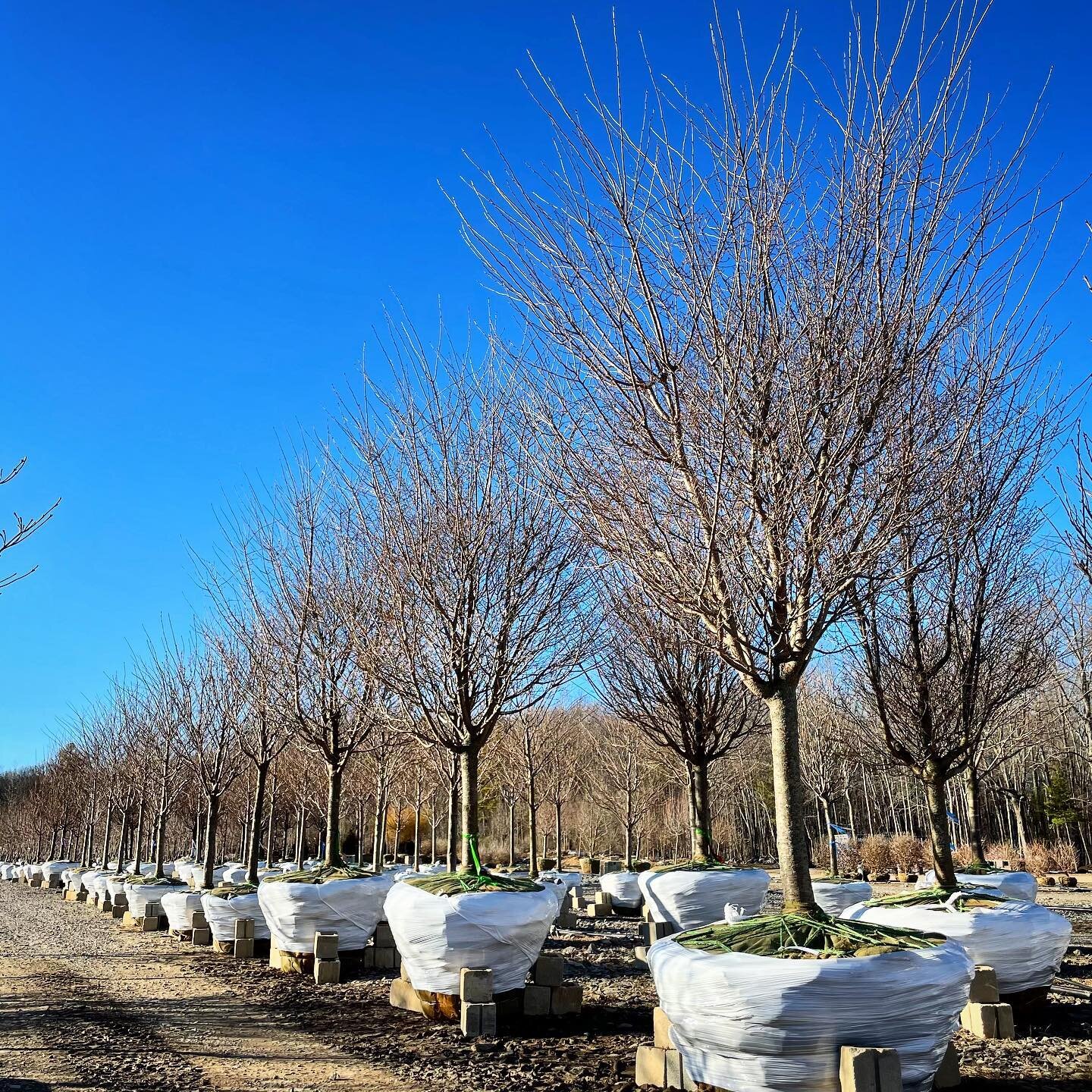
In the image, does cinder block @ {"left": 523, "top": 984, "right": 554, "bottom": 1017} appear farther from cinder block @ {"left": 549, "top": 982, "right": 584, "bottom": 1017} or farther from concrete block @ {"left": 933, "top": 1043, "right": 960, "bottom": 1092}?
concrete block @ {"left": 933, "top": 1043, "right": 960, "bottom": 1092}

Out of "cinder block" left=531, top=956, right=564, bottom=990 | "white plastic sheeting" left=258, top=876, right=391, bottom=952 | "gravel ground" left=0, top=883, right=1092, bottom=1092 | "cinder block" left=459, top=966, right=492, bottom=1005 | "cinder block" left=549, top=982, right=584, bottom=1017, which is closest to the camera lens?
"gravel ground" left=0, top=883, right=1092, bottom=1092

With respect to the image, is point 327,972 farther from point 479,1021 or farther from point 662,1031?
point 662,1031

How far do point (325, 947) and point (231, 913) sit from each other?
3.04 meters

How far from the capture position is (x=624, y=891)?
14.3 m

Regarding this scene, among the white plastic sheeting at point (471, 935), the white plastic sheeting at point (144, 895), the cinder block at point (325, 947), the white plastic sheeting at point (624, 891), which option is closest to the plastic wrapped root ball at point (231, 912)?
the cinder block at point (325, 947)

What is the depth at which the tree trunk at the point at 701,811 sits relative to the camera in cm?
1010

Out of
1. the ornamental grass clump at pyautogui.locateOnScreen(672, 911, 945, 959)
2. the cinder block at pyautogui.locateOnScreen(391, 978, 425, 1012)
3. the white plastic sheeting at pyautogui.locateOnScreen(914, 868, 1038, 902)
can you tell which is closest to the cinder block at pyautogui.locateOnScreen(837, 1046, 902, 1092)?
the ornamental grass clump at pyautogui.locateOnScreen(672, 911, 945, 959)

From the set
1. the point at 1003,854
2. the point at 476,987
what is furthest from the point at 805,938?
the point at 1003,854

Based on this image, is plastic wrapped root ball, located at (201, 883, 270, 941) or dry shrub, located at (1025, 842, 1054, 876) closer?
plastic wrapped root ball, located at (201, 883, 270, 941)

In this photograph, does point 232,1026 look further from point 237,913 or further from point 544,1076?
point 237,913

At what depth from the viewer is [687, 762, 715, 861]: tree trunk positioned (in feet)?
33.1

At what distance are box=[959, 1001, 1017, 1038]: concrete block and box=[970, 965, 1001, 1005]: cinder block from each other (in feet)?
0.40

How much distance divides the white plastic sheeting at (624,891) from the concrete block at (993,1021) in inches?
356

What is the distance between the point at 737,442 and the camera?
4.80m
